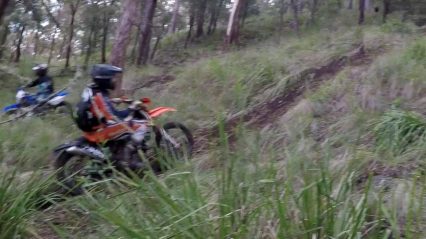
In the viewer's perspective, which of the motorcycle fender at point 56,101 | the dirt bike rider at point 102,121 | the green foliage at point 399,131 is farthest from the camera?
the motorcycle fender at point 56,101

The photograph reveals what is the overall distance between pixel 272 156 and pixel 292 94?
7286mm

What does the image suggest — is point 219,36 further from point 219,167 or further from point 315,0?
point 219,167

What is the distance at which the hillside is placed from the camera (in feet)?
12.0

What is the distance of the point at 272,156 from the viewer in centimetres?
405

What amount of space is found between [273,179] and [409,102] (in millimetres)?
5271

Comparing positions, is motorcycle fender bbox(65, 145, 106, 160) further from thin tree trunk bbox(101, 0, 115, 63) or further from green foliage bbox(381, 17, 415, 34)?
thin tree trunk bbox(101, 0, 115, 63)

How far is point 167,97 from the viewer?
505 inches

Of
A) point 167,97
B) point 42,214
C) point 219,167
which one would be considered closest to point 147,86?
point 167,97

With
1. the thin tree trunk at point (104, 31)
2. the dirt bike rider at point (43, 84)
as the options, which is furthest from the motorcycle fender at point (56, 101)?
the thin tree trunk at point (104, 31)

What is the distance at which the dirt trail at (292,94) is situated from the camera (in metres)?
9.99

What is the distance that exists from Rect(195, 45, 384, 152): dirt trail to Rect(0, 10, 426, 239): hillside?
0.04 m

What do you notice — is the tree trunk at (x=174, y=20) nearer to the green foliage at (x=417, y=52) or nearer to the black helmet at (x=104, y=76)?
the green foliage at (x=417, y=52)

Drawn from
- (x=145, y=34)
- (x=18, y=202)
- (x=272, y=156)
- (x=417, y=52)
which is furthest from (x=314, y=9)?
(x=272, y=156)

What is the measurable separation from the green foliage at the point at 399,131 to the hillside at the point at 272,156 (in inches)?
0.7
